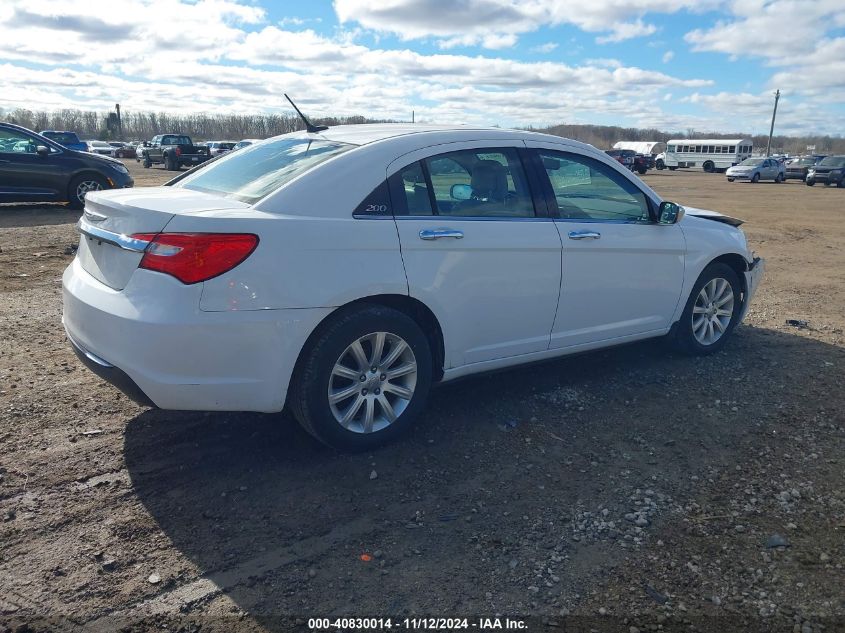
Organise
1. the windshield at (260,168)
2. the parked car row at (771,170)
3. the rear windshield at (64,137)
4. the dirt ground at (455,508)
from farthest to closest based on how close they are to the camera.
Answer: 1. the parked car row at (771,170)
2. the rear windshield at (64,137)
3. the windshield at (260,168)
4. the dirt ground at (455,508)

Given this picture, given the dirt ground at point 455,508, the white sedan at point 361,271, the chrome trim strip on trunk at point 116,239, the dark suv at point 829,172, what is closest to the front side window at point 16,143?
the dirt ground at point 455,508

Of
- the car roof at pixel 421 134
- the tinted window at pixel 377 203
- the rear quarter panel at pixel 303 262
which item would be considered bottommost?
the rear quarter panel at pixel 303 262

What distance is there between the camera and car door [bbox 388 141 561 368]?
3879 mm

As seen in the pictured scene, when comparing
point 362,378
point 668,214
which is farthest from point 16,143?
point 668,214

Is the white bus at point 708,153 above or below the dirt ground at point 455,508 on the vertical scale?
above

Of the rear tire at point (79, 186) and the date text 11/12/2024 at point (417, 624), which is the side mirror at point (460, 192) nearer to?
the date text 11/12/2024 at point (417, 624)

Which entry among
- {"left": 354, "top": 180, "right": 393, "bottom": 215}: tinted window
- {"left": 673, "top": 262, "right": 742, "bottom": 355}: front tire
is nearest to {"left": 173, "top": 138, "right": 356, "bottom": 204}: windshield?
{"left": 354, "top": 180, "right": 393, "bottom": 215}: tinted window

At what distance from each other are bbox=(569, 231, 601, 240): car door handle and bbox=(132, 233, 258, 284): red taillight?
215 cm

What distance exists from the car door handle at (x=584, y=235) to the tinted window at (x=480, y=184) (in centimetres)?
31

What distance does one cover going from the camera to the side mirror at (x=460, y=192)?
4.09 meters

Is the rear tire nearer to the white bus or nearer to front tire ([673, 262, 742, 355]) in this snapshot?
front tire ([673, 262, 742, 355])

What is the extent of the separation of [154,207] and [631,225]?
314 cm

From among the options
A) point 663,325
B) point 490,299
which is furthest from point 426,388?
point 663,325

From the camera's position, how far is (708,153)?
206 ft
